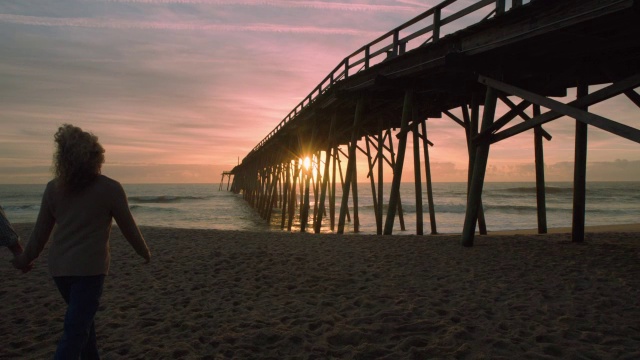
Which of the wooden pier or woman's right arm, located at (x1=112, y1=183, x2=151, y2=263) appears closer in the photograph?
woman's right arm, located at (x1=112, y1=183, x2=151, y2=263)

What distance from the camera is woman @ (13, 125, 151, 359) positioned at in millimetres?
2400

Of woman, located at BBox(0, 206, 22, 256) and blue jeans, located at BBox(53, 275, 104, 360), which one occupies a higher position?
woman, located at BBox(0, 206, 22, 256)

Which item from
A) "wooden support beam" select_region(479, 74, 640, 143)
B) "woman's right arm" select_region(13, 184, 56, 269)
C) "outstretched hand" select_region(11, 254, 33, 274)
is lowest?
"outstretched hand" select_region(11, 254, 33, 274)

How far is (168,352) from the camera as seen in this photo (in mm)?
3551

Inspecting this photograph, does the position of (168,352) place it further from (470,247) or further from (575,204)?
(575,204)

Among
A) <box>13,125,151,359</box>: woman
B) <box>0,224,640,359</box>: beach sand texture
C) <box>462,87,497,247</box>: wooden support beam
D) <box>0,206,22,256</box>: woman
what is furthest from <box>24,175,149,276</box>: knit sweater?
<box>462,87,497,247</box>: wooden support beam

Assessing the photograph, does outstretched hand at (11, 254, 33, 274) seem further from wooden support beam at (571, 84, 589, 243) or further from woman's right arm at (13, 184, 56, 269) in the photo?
wooden support beam at (571, 84, 589, 243)

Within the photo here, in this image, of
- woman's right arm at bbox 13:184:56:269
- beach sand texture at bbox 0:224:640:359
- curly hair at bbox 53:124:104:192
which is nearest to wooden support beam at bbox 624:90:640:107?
beach sand texture at bbox 0:224:640:359

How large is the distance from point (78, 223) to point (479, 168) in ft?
21.4

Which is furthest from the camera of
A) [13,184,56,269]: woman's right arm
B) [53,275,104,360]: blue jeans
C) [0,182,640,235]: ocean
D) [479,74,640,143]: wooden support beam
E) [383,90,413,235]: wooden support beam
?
[0,182,640,235]: ocean

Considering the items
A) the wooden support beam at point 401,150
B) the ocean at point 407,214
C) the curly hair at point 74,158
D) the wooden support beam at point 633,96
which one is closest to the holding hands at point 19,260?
the curly hair at point 74,158

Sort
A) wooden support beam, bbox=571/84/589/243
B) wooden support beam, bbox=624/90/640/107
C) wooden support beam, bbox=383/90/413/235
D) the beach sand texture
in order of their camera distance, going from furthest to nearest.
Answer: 1. wooden support beam, bbox=383/90/413/235
2. wooden support beam, bbox=571/84/589/243
3. wooden support beam, bbox=624/90/640/107
4. the beach sand texture

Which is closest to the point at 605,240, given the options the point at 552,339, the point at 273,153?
the point at 552,339

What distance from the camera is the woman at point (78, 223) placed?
240 cm
